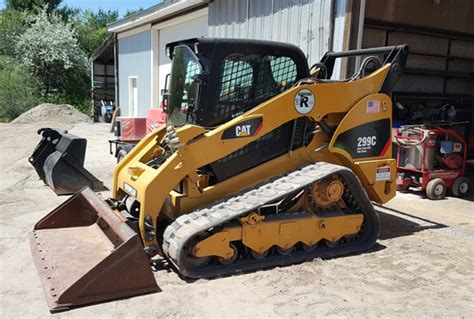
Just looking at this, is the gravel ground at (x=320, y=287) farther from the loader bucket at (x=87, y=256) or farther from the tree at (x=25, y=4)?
the tree at (x=25, y=4)

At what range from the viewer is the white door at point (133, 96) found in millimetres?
18938

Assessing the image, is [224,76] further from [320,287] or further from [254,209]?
[320,287]

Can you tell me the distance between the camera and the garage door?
13373mm

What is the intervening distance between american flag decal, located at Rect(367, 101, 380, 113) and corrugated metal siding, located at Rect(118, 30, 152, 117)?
12638 millimetres

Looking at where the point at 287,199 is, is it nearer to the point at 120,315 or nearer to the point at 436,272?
the point at 436,272

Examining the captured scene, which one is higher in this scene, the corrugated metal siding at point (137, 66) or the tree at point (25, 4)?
the tree at point (25, 4)

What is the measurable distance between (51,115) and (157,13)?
39.0 feet

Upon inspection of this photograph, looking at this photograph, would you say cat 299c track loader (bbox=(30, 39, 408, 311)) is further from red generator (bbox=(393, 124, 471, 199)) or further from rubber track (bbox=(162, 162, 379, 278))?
red generator (bbox=(393, 124, 471, 199))

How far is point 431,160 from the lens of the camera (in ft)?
26.7

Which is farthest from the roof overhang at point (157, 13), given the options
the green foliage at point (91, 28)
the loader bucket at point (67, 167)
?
the green foliage at point (91, 28)

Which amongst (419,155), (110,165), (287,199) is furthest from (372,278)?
(110,165)

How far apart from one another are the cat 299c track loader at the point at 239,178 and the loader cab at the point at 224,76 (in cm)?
1

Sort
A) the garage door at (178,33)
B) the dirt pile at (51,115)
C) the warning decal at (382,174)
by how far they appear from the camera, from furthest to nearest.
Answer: the dirt pile at (51,115) < the garage door at (178,33) < the warning decal at (382,174)

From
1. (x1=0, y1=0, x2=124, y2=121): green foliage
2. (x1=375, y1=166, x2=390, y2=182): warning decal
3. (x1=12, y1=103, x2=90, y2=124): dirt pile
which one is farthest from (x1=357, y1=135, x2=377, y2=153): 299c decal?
(x1=0, y1=0, x2=124, y2=121): green foliage
